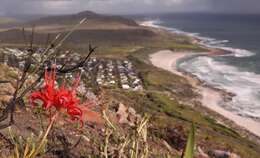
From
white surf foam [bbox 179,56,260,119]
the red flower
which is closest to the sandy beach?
white surf foam [bbox 179,56,260,119]

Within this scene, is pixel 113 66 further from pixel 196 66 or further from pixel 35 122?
pixel 35 122

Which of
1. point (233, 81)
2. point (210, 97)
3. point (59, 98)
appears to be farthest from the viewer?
point (233, 81)

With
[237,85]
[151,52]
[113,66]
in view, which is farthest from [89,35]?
[237,85]

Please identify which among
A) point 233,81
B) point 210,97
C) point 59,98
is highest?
point 59,98

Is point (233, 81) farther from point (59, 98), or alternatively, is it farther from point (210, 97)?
point (59, 98)

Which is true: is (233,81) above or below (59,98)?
below

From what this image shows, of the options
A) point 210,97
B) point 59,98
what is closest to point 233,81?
point 210,97

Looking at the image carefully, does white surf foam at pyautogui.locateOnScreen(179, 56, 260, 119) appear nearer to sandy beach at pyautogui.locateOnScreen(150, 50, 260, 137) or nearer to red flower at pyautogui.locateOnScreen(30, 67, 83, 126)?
sandy beach at pyautogui.locateOnScreen(150, 50, 260, 137)

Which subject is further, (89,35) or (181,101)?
(89,35)

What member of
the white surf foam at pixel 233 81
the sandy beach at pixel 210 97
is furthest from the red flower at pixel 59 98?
the white surf foam at pixel 233 81
